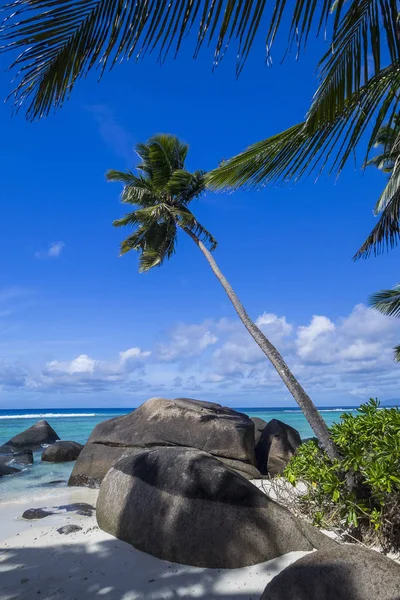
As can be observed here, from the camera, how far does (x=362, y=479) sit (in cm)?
616

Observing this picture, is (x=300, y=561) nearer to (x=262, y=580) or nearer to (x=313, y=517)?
(x=262, y=580)

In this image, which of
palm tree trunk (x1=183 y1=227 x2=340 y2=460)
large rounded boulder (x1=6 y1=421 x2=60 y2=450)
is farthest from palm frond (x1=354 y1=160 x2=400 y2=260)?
large rounded boulder (x1=6 y1=421 x2=60 y2=450)

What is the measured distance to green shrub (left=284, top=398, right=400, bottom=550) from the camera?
5.41 meters

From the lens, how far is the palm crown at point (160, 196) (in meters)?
15.8

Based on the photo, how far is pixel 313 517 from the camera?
657cm

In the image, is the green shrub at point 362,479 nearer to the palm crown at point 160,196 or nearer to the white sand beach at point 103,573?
the white sand beach at point 103,573

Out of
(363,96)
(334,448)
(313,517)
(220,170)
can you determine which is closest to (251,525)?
(313,517)

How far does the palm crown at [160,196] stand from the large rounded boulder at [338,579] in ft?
40.7

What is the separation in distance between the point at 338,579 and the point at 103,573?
288cm

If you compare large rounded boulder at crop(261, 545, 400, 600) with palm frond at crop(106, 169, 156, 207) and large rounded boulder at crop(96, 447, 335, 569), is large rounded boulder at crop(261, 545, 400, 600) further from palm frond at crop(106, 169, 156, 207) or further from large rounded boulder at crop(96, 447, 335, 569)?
palm frond at crop(106, 169, 156, 207)

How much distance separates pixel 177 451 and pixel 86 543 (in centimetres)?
179

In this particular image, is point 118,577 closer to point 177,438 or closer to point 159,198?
point 177,438

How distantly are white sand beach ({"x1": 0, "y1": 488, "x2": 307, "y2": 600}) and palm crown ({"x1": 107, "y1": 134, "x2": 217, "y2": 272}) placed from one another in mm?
11002

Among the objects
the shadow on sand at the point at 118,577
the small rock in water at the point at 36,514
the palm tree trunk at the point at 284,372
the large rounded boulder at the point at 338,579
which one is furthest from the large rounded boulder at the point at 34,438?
the large rounded boulder at the point at 338,579
